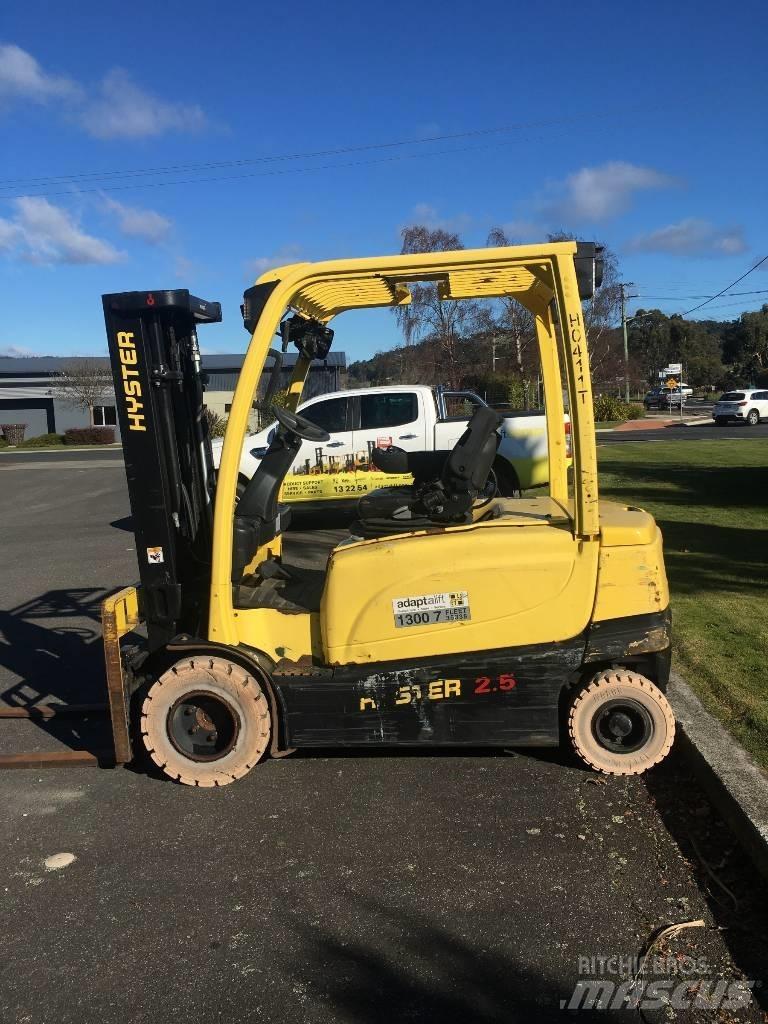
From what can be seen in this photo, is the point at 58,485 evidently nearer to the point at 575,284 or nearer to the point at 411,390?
the point at 411,390

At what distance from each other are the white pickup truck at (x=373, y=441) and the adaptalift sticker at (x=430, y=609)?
22.6 feet

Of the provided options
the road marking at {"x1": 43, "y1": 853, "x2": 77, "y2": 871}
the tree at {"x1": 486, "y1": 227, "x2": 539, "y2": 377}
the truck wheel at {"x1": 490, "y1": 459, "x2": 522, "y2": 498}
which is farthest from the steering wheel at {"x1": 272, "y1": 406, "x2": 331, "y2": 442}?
the tree at {"x1": 486, "y1": 227, "x2": 539, "y2": 377}

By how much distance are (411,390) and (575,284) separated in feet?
26.1

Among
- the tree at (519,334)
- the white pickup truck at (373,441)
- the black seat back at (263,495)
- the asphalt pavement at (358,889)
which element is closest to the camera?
the asphalt pavement at (358,889)

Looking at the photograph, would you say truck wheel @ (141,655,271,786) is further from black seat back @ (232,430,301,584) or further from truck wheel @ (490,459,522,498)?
truck wheel @ (490,459,522,498)

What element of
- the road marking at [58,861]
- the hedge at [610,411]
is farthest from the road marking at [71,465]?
the hedge at [610,411]

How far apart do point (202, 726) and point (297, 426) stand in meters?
1.61

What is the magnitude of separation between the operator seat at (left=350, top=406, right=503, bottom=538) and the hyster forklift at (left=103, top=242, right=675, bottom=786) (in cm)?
1

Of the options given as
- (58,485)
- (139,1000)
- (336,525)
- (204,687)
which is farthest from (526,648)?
(58,485)

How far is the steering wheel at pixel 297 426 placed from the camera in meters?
3.89

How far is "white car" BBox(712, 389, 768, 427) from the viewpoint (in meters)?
36.5

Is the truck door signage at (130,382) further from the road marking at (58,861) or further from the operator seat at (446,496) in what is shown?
the road marking at (58,861)

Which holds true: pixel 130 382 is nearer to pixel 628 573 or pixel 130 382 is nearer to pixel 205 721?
pixel 205 721

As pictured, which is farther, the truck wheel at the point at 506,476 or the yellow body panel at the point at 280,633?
the truck wheel at the point at 506,476
